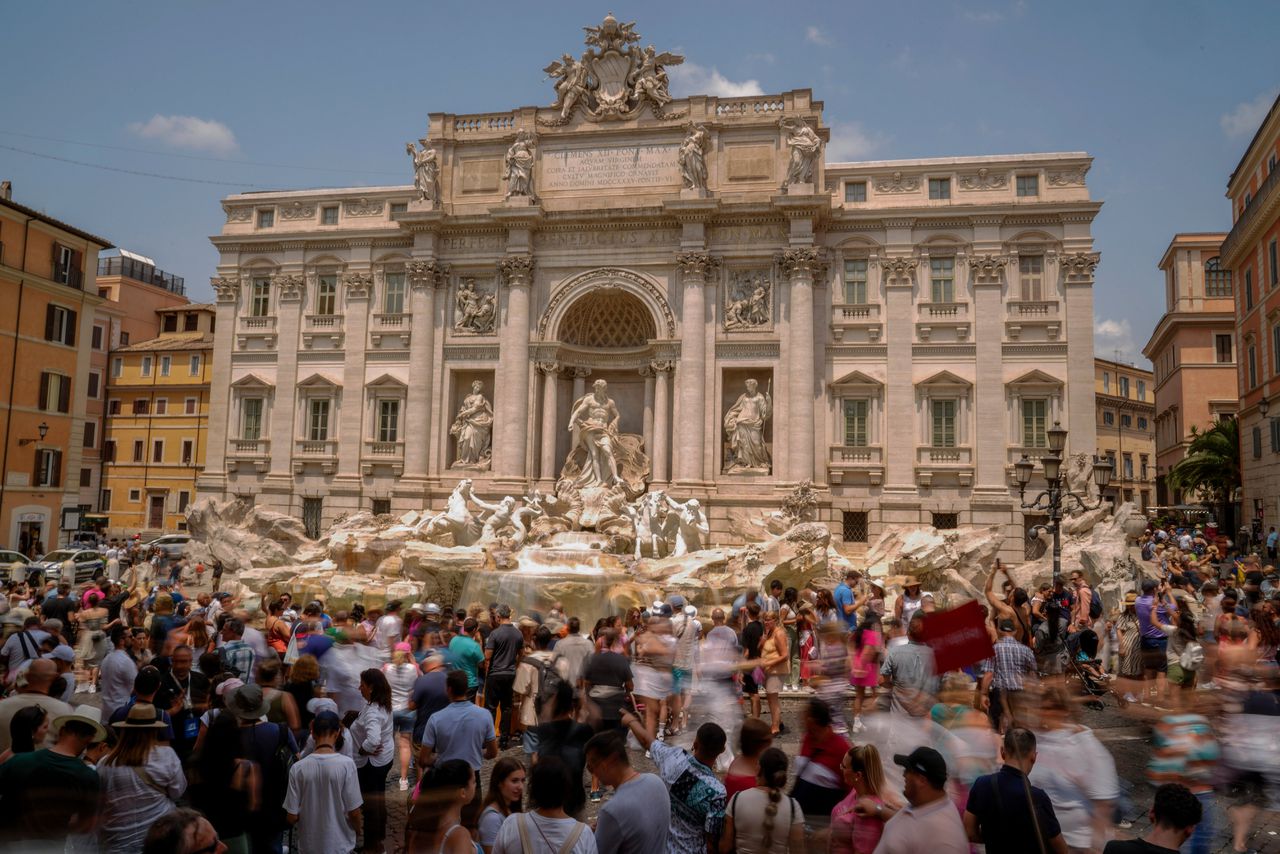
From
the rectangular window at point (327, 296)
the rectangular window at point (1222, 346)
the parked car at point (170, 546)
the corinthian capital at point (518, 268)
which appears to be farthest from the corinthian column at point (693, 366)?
the rectangular window at point (1222, 346)

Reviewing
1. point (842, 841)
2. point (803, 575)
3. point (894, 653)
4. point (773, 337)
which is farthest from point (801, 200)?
point (842, 841)

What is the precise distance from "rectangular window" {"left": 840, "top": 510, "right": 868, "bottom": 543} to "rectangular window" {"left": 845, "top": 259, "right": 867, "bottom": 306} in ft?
23.1

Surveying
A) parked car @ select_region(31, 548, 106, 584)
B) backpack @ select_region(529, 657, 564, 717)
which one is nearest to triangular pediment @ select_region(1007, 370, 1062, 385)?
backpack @ select_region(529, 657, 564, 717)

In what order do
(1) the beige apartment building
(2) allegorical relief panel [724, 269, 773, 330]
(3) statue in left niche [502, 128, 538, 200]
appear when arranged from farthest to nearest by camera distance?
(1) the beige apartment building → (3) statue in left niche [502, 128, 538, 200] → (2) allegorical relief panel [724, 269, 773, 330]

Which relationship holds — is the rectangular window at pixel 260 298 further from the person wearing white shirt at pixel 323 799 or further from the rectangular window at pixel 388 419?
the person wearing white shirt at pixel 323 799

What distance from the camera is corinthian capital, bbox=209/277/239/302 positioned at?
109 ft

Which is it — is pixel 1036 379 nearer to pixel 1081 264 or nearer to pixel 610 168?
pixel 1081 264

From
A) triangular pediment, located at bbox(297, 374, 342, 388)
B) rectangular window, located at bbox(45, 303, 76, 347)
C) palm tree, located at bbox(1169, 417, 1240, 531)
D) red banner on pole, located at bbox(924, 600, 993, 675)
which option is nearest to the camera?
red banner on pole, located at bbox(924, 600, 993, 675)

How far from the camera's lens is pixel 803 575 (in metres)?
21.7

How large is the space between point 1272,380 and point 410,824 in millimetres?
32495

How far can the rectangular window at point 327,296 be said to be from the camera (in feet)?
107

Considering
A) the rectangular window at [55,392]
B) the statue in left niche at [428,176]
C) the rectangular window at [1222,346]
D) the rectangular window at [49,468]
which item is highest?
the statue in left niche at [428,176]

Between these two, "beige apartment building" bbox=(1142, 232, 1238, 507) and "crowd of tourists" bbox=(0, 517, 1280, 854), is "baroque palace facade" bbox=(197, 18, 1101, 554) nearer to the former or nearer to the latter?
"crowd of tourists" bbox=(0, 517, 1280, 854)

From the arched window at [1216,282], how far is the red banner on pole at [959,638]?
4937 centimetres
